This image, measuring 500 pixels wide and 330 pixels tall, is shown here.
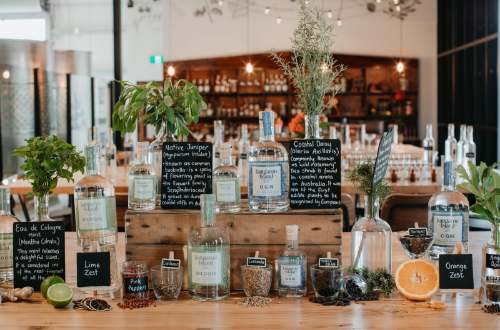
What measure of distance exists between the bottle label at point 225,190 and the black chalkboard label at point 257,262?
23cm

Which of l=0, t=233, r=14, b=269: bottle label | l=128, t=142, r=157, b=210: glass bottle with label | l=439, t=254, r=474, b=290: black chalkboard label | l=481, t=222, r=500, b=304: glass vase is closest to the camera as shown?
l=481, t=222, r=500, b=304: glass vase

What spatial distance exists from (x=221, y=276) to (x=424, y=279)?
1.85ft

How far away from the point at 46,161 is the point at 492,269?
4.18 feet

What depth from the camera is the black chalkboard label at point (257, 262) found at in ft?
6.46

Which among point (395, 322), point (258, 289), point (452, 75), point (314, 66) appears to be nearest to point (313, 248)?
point (258, 289)

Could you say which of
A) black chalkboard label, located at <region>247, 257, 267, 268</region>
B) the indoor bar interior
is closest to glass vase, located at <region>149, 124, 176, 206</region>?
the indoor bar interior

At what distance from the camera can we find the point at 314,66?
7.02 feet

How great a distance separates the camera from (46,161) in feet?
6.64

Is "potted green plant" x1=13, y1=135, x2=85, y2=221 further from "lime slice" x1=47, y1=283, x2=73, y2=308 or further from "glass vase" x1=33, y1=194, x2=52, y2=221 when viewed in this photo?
"lime slice" x1=47, y1=283, x2=73, y2=308

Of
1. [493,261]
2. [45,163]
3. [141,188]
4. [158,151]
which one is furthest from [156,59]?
[493,261]

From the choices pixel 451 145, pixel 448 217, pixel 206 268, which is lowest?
pixel 206 268

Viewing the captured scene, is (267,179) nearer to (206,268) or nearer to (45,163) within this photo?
(206,268)

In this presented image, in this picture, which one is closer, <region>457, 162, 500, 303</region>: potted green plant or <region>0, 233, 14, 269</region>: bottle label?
<region>457, 162, 500, 303</region>: potted green plant

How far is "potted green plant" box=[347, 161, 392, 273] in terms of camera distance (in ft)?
6.63
